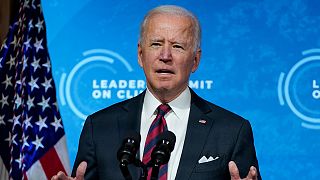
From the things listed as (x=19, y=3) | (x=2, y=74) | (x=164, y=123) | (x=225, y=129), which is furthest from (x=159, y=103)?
(x=19, y=3)

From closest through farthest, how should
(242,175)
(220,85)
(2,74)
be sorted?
1. (242,175)
2. (2,74)
3. (220,85)

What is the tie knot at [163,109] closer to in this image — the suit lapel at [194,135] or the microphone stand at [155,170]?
the suit lapel at [194,135]

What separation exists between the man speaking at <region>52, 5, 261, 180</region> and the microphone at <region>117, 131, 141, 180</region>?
17.3 inches

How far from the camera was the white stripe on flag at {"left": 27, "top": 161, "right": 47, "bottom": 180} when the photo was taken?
382 cm

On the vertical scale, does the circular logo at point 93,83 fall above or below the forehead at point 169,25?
below

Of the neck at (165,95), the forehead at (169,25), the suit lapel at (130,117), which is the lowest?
the suit lapel at (130,117)

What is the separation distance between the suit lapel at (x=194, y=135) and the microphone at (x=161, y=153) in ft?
1.47

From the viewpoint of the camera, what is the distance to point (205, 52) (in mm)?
4449

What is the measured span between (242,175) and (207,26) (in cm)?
221

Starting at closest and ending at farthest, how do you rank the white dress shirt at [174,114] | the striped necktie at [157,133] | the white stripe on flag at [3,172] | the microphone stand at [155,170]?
1. the microphone stand at [155,170]
2. the striped necktie at [157,133]
3. the white dress shirt at [174,114]
4. the white stripe on flag at [3,172]

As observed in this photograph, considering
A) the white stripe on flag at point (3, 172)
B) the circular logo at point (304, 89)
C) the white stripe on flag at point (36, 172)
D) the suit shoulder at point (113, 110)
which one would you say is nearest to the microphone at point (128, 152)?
the suit shoulder at point (113, 110)

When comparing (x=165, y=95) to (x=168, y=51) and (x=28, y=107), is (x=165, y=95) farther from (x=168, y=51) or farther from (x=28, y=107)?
(x=28, y=107)

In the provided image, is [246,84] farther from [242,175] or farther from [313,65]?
[242,175]

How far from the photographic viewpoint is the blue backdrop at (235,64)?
4.41 meters
